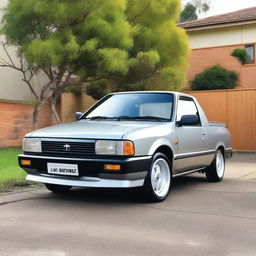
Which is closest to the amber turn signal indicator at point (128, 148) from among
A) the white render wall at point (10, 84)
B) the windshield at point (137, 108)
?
the windshield at point (137, 108)

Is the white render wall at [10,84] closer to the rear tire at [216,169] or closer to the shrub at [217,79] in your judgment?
the shrub at [217,79]

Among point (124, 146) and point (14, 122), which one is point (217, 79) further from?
point (124, 146)

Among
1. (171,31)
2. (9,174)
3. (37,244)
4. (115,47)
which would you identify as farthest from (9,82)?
(37,244)

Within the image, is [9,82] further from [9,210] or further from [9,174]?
[9,210]

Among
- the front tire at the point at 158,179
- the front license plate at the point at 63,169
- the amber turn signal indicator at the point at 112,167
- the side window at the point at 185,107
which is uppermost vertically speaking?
the side window at the point at 185,107

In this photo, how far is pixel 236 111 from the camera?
1530 cm

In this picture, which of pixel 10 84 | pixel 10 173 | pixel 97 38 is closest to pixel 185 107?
pixel 10 173

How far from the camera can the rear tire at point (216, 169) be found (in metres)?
8.01

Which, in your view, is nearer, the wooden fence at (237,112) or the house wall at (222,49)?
the wooden fence at (237,112)

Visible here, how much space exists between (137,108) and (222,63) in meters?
13.8

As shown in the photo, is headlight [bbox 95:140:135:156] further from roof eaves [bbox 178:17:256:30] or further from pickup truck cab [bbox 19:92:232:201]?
roof eaves [bbox 178:17:256:30]

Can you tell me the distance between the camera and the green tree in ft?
42.8

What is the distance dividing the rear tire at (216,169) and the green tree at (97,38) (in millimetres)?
6184

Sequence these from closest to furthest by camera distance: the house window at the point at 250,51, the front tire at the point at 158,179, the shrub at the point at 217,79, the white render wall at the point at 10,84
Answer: the front tire at the point at 158,179
the white render wall at the point at 10,84
the shrub at the point at 217,79
the house window at the point at 250,51
